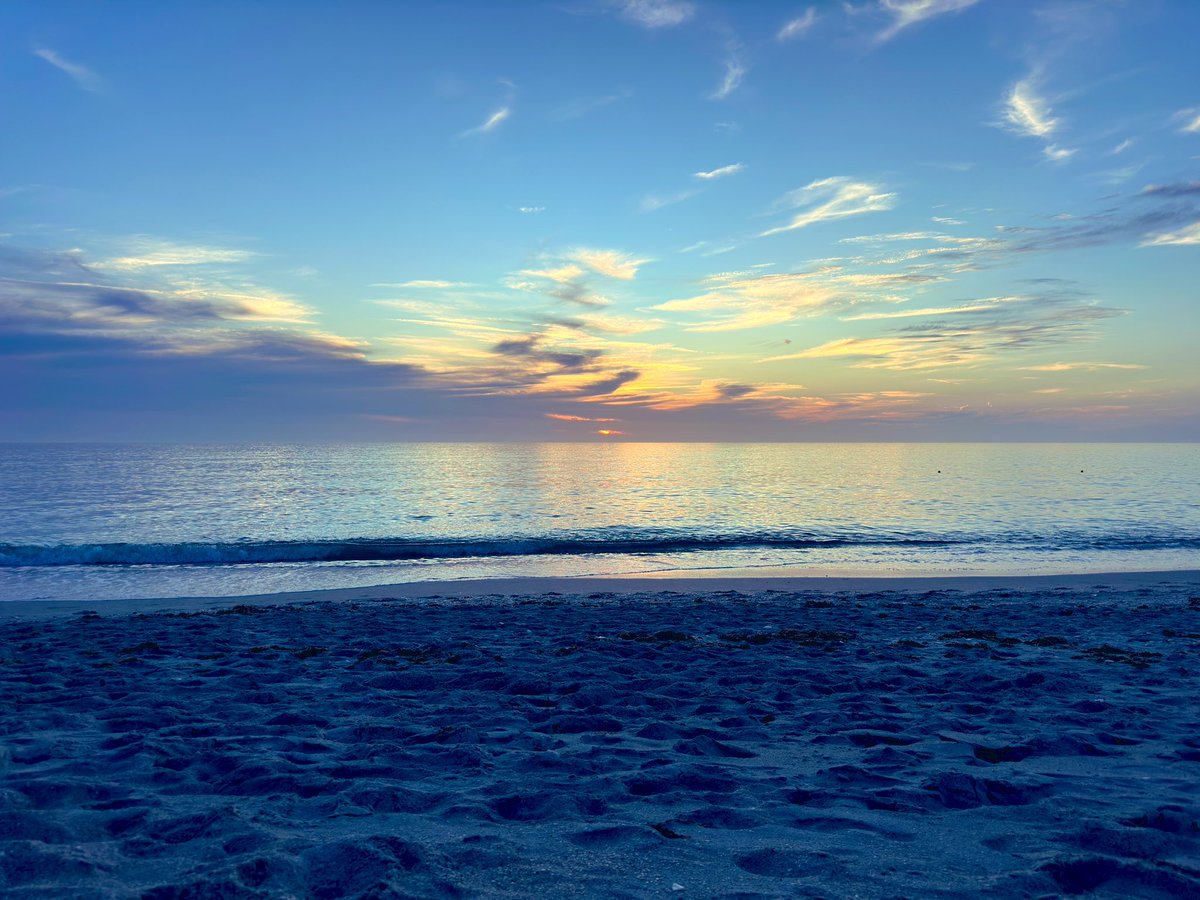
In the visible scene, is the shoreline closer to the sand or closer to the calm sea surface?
the calm sea surface

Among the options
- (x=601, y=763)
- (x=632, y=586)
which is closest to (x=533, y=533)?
(x=632, y=586)

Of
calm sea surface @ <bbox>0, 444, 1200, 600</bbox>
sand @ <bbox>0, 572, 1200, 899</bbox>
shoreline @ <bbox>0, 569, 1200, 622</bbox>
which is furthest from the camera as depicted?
calm sea surface @ <bbox>0, 444, 1200, 600</bbox>

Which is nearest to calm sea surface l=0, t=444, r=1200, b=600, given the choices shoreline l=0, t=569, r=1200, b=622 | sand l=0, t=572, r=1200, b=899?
shoreline l=0, t=569, r=1200, b=622

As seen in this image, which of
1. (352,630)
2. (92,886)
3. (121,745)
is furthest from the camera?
(352,630)

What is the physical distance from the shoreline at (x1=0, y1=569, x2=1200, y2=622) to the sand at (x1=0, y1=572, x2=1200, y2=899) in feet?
18.7

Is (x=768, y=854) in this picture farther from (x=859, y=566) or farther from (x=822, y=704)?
(x=859, y=566)

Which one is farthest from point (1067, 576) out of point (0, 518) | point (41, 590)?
point (0, 518)

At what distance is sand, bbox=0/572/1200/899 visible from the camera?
4.16 meters

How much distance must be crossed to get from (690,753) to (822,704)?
7.39 ft

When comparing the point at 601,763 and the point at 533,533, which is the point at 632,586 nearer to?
the point at 601,763

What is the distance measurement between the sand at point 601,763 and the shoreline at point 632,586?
5.69m

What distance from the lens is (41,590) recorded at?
20281 mm

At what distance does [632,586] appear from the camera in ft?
66.7

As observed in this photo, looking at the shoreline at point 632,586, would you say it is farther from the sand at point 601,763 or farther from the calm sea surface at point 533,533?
the sand at point 601,763
